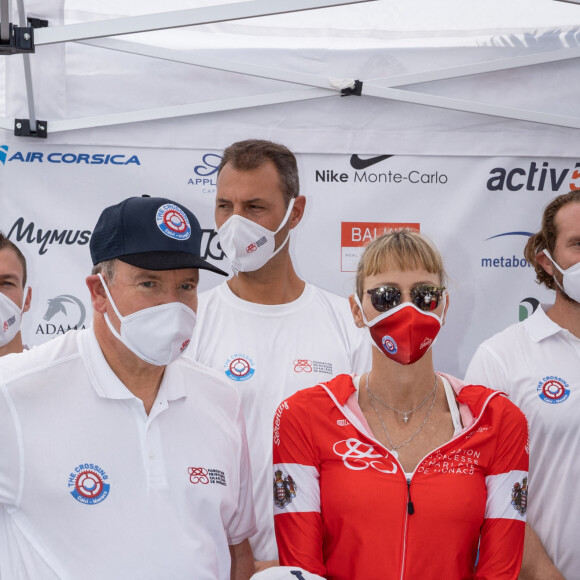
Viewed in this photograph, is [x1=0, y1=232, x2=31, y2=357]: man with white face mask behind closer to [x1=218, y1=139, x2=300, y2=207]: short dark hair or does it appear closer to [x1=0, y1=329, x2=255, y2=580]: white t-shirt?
[x1=218, y1=139, x2=300, y2=207]: short dark hair

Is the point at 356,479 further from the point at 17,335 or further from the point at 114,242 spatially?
the point at 17,335

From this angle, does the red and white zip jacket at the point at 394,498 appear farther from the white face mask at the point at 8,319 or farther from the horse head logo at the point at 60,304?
the horse head logo at the point at 60,304

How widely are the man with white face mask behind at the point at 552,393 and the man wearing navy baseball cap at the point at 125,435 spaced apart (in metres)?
1.00

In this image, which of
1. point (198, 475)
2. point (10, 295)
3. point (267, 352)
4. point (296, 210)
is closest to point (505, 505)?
point (198, 475)

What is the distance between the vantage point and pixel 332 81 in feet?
11.2

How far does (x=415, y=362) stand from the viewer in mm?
2273

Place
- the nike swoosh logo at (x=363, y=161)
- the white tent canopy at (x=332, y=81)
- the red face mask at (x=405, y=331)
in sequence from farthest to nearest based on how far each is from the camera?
the nike swoosh logo at (x=363, y=161)
the white tent canopy at (x=332, y=81)
the red face mask at (x=405, y=331)

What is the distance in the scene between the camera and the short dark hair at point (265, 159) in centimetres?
301

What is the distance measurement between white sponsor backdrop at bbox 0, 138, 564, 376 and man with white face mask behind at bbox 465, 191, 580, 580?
33.5 inches

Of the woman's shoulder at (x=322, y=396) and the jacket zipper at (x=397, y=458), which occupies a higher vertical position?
the woman's shoulder at (x=322, y=396)

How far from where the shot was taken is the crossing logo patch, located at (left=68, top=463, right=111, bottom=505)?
183 centimetres

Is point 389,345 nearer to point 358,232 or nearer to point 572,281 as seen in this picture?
point 572,281

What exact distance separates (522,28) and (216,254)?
1640 millimetres

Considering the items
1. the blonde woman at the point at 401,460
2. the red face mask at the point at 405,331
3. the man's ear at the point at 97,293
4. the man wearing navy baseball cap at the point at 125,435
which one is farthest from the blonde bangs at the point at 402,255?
the man's ear at the point at 97,293
